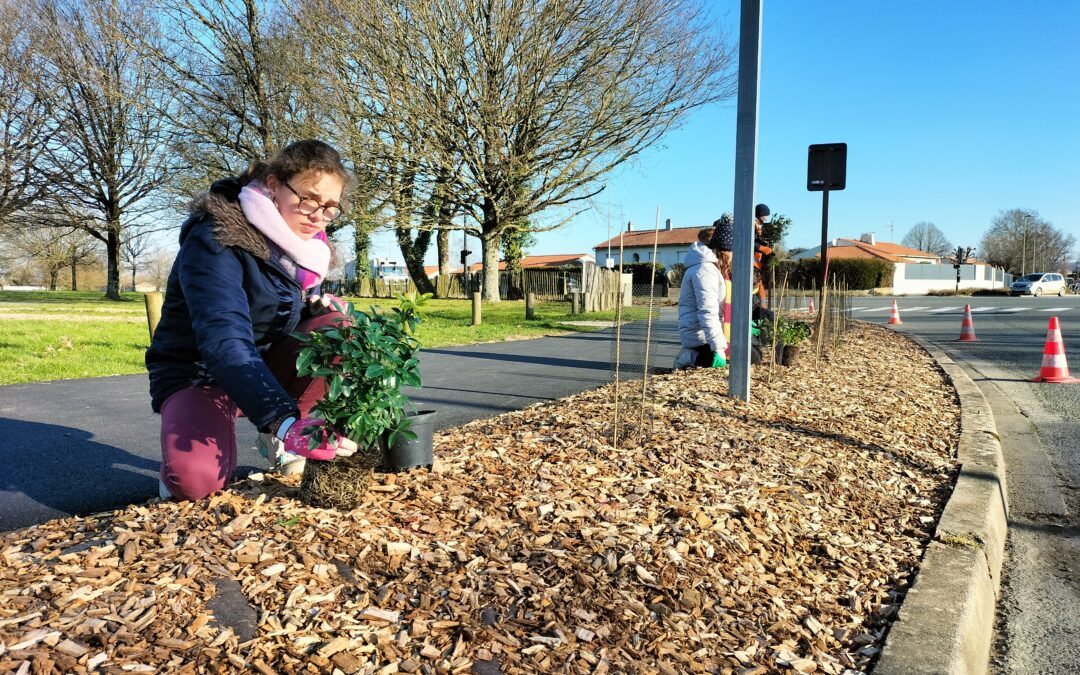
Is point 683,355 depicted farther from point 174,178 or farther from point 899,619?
point 174,178

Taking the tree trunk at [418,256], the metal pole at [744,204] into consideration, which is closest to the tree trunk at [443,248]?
the tree trunk at [418,256]

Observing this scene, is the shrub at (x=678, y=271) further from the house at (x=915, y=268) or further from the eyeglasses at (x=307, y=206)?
the house at (x=915, y=268)

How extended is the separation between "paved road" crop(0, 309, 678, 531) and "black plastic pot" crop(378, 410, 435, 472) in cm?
129

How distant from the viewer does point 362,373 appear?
2236 millimetres

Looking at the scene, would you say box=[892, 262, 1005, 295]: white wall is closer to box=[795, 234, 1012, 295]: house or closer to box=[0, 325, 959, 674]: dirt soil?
box=[795, 234, 1012, 295]: house

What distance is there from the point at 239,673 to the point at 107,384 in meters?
6.27

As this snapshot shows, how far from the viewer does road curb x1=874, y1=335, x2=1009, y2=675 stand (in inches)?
76.1

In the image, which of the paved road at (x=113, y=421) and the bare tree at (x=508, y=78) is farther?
the bare tree at (x=508, y=78)

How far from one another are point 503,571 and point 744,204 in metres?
3.58

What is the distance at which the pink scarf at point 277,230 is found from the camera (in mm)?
2510

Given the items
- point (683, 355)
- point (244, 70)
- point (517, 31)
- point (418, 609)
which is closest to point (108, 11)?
point (244, 70)

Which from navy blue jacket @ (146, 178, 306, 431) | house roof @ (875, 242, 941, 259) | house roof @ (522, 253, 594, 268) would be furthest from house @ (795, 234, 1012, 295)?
navy blue jacket @ (146, 178, 306, 431)

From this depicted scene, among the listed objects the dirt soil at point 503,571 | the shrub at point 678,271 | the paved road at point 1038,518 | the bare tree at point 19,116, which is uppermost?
the bare tree at point 19,116

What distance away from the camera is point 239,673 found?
1.57 m
